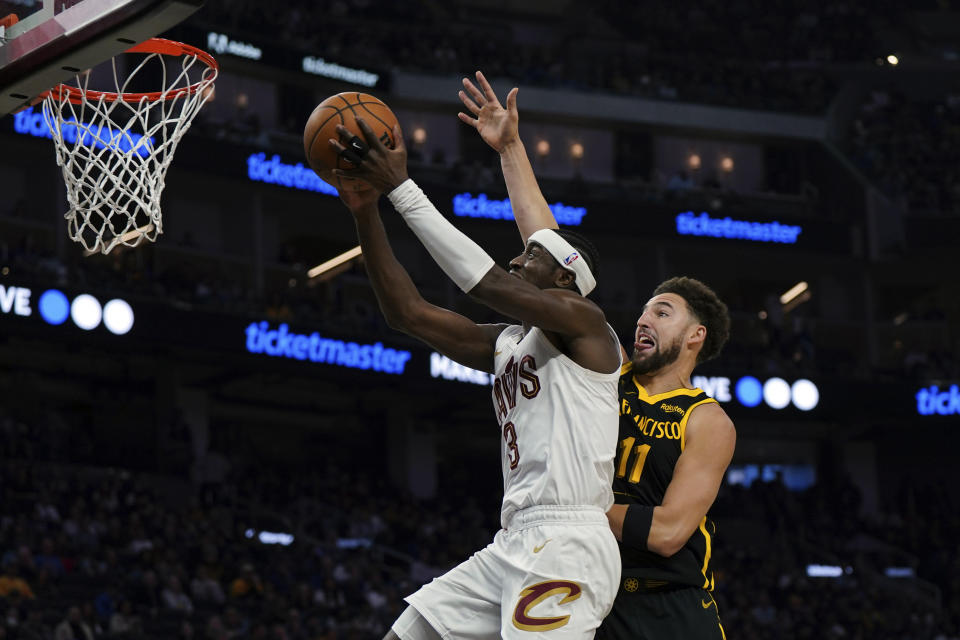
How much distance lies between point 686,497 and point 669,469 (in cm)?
24

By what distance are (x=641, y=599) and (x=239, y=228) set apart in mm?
23581

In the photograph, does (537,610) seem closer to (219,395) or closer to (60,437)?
(60,437)

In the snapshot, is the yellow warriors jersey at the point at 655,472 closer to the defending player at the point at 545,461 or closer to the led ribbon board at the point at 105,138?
the defending player at the point at 545,461

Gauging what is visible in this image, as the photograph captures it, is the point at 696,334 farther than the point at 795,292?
No

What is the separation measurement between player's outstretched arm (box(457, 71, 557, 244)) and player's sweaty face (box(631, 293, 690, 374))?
59cm

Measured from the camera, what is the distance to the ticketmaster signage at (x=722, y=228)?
30.3 meters

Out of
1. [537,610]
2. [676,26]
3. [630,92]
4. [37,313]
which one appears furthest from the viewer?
[676,26]

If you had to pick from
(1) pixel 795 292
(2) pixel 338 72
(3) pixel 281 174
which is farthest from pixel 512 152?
(1) pixel 795 292

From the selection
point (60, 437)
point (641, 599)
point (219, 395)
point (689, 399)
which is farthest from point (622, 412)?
point (219, 395)

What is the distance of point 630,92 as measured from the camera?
1280 inches

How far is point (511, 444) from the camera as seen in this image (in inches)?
195

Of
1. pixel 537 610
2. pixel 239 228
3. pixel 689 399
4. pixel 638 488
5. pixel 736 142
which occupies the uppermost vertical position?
pixel 736 142

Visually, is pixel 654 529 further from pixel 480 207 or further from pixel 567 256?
pixel 480 207

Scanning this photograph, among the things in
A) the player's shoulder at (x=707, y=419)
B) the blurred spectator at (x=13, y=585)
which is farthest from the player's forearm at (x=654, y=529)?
the blurred spectator at (x=13, y=585)
